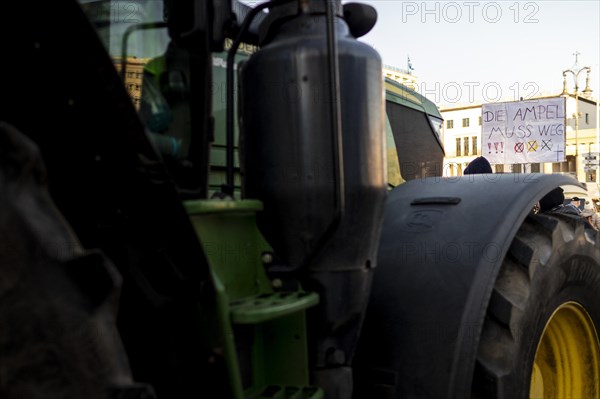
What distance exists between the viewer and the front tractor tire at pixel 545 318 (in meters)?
2.37

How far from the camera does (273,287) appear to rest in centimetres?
215

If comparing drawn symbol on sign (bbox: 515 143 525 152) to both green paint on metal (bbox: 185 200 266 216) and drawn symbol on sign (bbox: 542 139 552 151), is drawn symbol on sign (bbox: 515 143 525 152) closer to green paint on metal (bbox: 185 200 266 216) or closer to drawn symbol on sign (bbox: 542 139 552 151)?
drawn symbol on sign (bbox: 542 139 552 151)

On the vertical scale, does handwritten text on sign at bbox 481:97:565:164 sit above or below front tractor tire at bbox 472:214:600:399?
above

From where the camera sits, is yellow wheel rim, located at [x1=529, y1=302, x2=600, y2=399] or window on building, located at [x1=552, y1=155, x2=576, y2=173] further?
window on building, located at [x1=552, y1=155, x2=576, y2=173]

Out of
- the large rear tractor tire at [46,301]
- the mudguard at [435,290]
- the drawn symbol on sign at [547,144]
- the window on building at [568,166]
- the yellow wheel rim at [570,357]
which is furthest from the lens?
the window on building at [568,166]

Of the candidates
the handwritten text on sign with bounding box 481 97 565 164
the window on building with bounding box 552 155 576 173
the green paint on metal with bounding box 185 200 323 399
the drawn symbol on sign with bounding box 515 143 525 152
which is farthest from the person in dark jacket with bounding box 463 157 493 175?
the window on building with bounding box 552 155 576 173

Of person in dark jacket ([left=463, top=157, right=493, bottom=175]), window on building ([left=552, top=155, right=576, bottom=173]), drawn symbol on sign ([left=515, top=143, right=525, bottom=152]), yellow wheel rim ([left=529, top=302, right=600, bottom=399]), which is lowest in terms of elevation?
yellow wheel rim ([left=529, top=302, right=600, bottom=399])

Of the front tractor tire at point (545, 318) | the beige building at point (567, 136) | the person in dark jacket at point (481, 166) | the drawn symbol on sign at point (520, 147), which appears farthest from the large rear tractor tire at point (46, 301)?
the beige building at point (567, 136)

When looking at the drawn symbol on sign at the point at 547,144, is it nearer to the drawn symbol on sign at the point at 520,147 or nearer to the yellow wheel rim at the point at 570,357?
the drawn symbol on sign at the point at 520,147

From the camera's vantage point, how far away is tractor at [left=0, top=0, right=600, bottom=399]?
124 cm

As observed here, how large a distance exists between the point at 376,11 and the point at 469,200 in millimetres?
858

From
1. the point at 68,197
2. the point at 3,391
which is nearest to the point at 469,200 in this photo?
the point at 68,197

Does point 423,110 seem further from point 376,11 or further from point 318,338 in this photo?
point 318,338

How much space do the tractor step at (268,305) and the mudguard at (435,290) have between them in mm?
465
